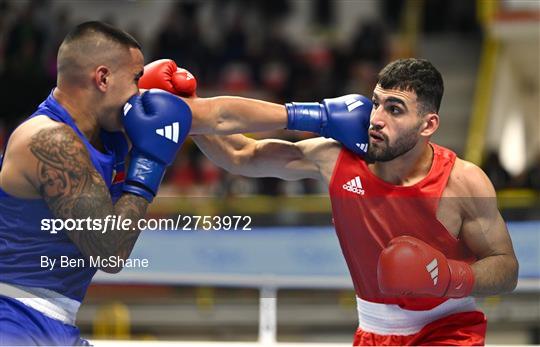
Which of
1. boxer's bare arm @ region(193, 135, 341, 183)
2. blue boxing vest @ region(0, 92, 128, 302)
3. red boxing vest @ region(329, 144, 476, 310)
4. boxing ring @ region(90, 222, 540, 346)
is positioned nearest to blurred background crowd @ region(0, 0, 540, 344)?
boxing ring @ region(90, 222, 540, 346)

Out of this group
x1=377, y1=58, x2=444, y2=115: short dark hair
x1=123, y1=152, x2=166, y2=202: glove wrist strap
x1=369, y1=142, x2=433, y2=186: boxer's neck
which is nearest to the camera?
x1=123, y1=152, x2=166, y2=202: glove wrist strap

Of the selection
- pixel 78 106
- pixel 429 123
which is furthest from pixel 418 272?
pixel 78 106

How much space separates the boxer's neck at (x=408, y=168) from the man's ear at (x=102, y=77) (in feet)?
3.55

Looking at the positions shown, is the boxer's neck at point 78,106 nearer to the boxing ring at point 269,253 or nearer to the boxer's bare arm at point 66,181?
the boxer's bare arm at point 66,181

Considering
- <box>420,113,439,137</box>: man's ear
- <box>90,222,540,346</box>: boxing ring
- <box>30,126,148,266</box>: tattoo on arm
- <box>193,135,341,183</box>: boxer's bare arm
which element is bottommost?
<box>30,126,148,266</box>: tattoo on arm

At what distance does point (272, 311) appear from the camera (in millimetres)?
5082

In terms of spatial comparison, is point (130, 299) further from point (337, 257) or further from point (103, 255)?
point (103, 255)

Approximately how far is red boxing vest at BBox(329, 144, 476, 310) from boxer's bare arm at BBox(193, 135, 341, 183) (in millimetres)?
141

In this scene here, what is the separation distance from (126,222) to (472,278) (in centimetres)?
121

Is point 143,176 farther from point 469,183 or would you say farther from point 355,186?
point 469,183

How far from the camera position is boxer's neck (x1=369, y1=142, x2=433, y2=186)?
141 inches

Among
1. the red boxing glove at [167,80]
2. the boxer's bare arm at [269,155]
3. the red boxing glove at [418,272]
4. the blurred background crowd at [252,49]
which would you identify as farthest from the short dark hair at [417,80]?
the blurred background crowd at [252,49]

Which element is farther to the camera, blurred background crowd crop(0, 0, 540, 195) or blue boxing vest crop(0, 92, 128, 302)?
blurred background crowd crop(0, 0, 540, 195)

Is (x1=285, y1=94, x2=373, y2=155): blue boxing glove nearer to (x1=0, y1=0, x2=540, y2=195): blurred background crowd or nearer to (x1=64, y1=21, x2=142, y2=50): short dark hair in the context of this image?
(x1=64, y1=21, x2=142, y2=50): short dark hair
